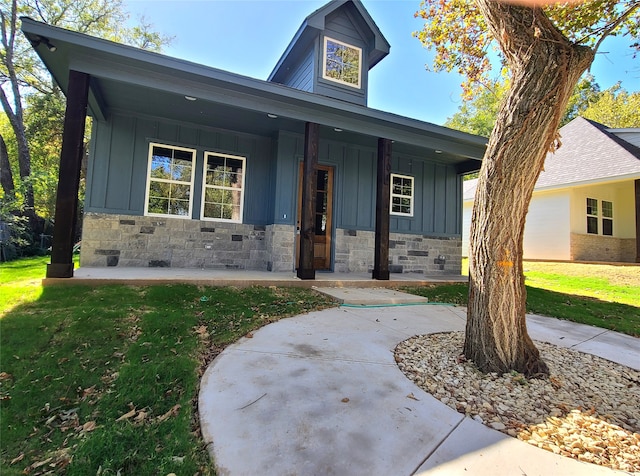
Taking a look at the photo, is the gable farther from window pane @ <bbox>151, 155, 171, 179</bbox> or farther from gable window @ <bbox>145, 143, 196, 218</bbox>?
window pane @ <bbox>151, 155, 171, 179</bbox>

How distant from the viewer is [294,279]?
5812 mm

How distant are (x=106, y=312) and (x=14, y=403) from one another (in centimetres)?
149

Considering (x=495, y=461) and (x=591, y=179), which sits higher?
(x=591, y=179)

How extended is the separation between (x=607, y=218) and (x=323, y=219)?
11.8m

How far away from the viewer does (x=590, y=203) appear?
1241cm

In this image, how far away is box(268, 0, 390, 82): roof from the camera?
304 inches

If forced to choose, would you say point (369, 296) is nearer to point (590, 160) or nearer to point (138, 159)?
point (138, 159)

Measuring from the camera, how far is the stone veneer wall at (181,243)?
20.5ft

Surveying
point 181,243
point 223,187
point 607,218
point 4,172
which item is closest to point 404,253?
point 223,187

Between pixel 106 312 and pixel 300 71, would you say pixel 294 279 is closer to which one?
pixel 106 312

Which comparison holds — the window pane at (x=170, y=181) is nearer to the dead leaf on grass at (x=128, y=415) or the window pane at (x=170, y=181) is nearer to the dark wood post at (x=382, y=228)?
the dark wood post at (x=382, y=228)

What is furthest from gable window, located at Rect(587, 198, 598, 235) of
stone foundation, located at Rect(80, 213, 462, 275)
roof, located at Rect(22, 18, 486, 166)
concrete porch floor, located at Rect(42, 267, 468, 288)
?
concrete porch floor, located at Rect(42, 267, 468, 288)

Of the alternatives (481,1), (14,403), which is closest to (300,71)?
(481,1)

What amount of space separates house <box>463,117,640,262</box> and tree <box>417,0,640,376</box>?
36.2 feet
